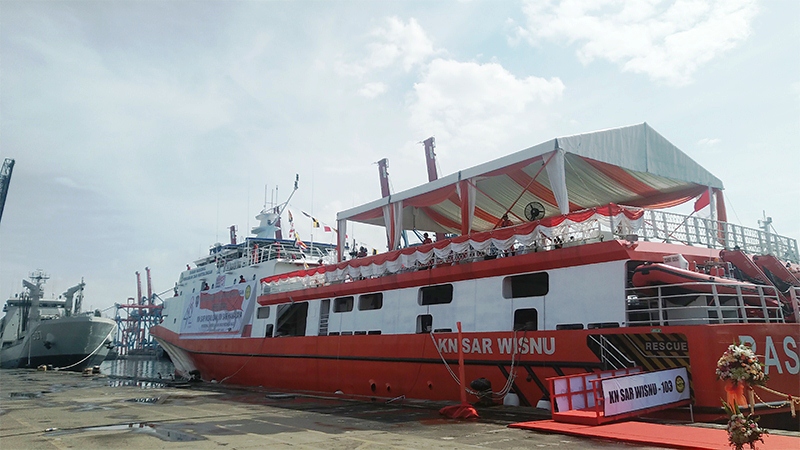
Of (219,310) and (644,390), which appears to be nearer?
(644,390)

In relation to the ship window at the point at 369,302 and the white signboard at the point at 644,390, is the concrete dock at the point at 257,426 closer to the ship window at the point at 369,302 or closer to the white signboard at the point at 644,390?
the white signboard at the point at 644,390

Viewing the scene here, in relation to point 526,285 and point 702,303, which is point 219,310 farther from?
point 702,303

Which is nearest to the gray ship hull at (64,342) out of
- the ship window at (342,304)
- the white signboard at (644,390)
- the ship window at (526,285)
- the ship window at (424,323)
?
the ship window at (342,304)

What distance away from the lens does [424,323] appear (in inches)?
585

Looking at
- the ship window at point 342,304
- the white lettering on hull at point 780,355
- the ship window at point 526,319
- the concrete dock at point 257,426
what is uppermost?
the ship window at point 342,304

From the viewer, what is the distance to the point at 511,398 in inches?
456

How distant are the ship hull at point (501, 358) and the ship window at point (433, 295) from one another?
116 centimetres

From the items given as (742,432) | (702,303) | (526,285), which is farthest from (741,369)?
(526,285)

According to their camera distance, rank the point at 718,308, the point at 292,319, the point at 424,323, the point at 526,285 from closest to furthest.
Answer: the point at 718,308
the point at 526,285
the point at 424,323
the point at 292,319

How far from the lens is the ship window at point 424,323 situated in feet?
48.3

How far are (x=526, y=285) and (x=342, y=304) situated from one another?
285 inches

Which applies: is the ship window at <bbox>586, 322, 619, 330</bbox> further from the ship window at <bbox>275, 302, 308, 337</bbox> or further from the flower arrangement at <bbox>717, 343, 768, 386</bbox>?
the ship window at <bbox>275, 302, 308, 337</bbox>

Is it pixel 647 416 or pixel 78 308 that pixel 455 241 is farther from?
pixel 78 308

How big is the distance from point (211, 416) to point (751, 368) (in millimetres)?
9658
